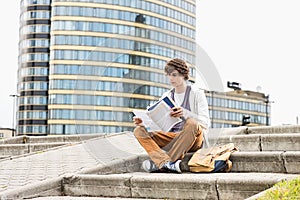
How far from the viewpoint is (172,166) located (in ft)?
19.8

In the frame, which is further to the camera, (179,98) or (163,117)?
(179,98)

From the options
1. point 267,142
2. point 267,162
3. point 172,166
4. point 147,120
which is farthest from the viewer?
point 267,142

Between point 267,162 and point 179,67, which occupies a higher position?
point 179,67

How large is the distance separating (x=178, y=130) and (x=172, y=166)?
0.48 meters

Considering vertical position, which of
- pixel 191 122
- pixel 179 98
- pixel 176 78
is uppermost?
pixel 176 78

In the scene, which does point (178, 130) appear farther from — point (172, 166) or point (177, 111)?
point (172, 166)

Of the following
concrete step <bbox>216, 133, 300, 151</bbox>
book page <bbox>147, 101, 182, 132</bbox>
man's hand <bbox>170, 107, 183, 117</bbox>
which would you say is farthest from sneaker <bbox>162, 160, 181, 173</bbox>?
concrete step <bbox>216, 133, 300, 151</bbox>

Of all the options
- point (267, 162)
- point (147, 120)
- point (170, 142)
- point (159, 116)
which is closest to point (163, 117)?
point (159, 116)

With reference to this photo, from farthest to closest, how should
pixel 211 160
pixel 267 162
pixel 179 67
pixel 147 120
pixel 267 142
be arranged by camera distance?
1. pixel 267 142
2. pixel 179 67
3. pixel 147 120
4. pixel 211 160
5. pixel 267 162

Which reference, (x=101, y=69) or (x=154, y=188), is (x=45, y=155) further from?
(x=154, y=188)

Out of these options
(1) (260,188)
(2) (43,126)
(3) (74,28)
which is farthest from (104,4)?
(1) (260,188)

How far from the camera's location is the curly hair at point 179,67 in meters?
6.32

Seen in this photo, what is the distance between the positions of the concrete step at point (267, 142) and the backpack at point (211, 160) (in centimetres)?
167

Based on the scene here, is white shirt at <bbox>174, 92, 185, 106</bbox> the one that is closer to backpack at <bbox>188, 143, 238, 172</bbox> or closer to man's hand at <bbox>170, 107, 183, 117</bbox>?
man's hand at <bbox>170, 107, 183, 117</bbox>
